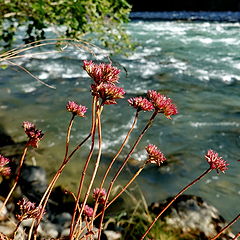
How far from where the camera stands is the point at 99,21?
5.78 metres

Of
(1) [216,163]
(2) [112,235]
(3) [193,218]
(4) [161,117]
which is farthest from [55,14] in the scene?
(4) [161,117]

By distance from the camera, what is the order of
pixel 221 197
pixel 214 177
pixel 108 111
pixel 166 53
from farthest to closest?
pixel 166 53, pixel 108 111, pixel 214 177, pixel 221 197

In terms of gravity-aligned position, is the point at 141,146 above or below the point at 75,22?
below

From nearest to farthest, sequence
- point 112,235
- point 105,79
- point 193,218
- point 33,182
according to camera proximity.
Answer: point 105,79
point 112,235
point 193,218
point 33,182

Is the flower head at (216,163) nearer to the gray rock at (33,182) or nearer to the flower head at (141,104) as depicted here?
the flower head at (141,104)

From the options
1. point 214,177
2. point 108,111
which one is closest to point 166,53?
point 108,111

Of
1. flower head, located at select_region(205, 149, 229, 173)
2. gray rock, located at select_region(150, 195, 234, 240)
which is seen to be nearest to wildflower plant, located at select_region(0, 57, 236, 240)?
flower head, located at select_region(205, 149, 229, 173)

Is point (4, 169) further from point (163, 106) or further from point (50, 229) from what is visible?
point (50, 229)

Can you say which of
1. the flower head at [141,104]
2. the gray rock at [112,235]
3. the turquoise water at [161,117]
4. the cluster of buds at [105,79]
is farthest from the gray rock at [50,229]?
the cluster of buds at [105,79]

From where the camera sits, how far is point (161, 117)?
8156 millimetres

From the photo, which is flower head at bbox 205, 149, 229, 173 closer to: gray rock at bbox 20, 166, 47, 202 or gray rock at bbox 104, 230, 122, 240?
gray rock at bbox 104, 230, 122, 240

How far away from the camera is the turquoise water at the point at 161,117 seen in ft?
17.6

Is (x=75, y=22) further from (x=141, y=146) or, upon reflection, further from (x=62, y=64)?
(x=62, y=64)

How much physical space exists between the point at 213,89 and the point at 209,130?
333cm
